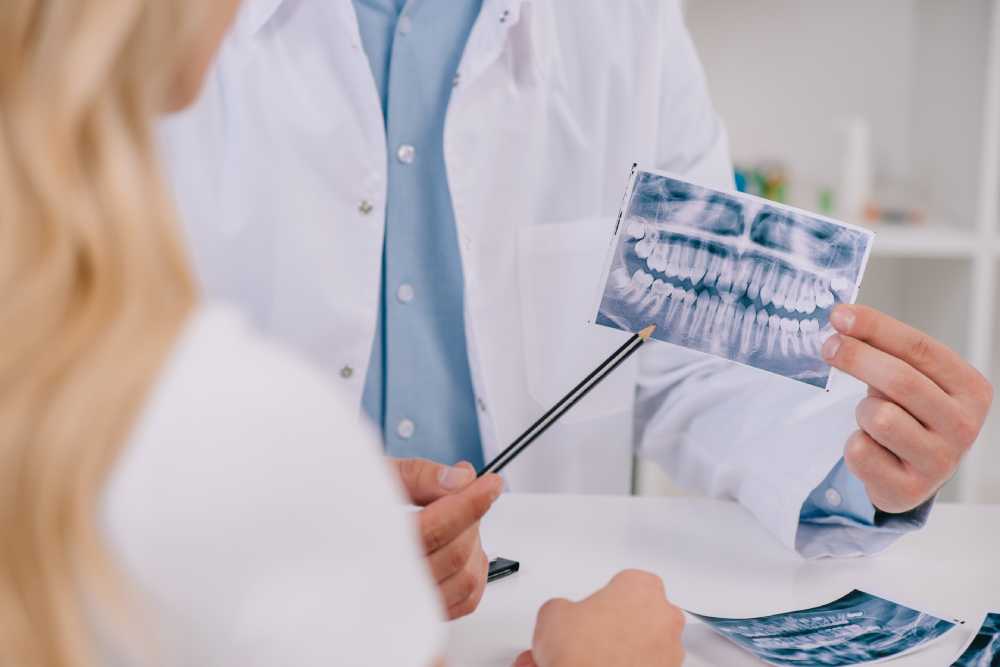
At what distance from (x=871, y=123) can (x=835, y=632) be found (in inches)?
67.3

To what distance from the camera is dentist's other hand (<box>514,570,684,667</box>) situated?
2.23ft

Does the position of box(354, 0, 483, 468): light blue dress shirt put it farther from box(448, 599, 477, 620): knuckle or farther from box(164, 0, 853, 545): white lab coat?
box(448, 599, 477, 620): knuckle

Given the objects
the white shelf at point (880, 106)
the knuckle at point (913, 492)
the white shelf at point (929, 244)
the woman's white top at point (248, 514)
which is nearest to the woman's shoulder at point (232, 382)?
the woman's white top at point (248, 514)

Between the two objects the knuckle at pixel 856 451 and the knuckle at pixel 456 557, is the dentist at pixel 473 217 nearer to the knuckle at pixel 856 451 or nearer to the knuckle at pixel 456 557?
the knuckle at pixel 856 451

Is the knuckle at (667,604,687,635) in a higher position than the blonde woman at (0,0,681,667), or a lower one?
lower

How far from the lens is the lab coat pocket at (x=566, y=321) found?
1.27 m

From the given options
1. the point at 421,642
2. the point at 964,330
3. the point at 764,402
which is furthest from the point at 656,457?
the point at 964,330

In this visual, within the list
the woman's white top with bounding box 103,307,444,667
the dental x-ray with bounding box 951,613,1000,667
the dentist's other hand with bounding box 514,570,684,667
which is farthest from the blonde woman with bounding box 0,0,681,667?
the dental x-ray with bounding box 951,613,1000,667

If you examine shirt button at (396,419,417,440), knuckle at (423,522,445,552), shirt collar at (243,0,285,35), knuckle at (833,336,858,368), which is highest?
shirt collar at (243,0,285,35)

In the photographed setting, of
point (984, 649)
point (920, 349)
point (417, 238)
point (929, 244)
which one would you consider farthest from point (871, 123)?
point (984, 649)

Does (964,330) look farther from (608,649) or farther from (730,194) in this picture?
(608,649)

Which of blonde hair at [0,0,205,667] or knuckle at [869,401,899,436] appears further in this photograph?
knuckle at [869,401,899,436]

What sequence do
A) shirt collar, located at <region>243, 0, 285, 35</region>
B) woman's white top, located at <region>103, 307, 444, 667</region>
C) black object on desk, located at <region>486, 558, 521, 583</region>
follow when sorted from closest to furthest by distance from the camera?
woman's white top, located at <region>103, 307, 444, 667</region>, black object on desk, located at <region>486, 558, 521, 583</region>, shirt collar, located at <region>243, 0, 285, 35</region>

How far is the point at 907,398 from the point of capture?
35.9 inches
